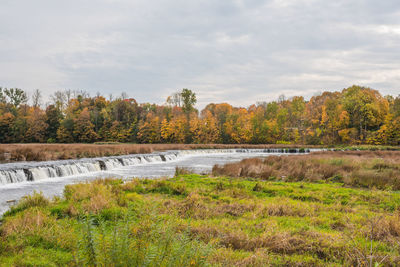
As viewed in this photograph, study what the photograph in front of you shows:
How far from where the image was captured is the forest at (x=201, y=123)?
66.1m

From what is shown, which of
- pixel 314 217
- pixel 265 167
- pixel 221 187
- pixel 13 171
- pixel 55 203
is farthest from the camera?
pixel 265 167

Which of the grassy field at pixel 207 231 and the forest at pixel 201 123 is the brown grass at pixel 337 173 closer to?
the grassy field at pixel 207 231

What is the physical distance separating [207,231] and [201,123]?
239ft

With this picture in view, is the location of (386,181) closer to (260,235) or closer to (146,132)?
(260,235)

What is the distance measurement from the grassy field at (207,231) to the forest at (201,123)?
6271 centimetres

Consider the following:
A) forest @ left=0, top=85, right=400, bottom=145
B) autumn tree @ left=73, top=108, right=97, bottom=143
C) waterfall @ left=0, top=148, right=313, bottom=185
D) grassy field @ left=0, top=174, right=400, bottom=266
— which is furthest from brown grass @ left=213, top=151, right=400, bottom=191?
autumn tree @ left=73, top=108, right=97, bottom=143

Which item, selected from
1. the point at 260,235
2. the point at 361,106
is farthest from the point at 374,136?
the point at 260,235

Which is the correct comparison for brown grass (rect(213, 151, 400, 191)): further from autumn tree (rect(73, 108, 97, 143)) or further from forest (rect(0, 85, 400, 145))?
autumn tree (rect(73, 108, 97, 143))

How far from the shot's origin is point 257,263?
4.30 meters

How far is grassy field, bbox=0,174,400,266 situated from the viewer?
128 inches

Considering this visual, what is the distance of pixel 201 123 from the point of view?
257 ft

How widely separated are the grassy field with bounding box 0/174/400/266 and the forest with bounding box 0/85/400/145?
62.7 meters

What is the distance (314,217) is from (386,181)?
769 centimetres

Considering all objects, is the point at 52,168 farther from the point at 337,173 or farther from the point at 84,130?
the point at 84,130
